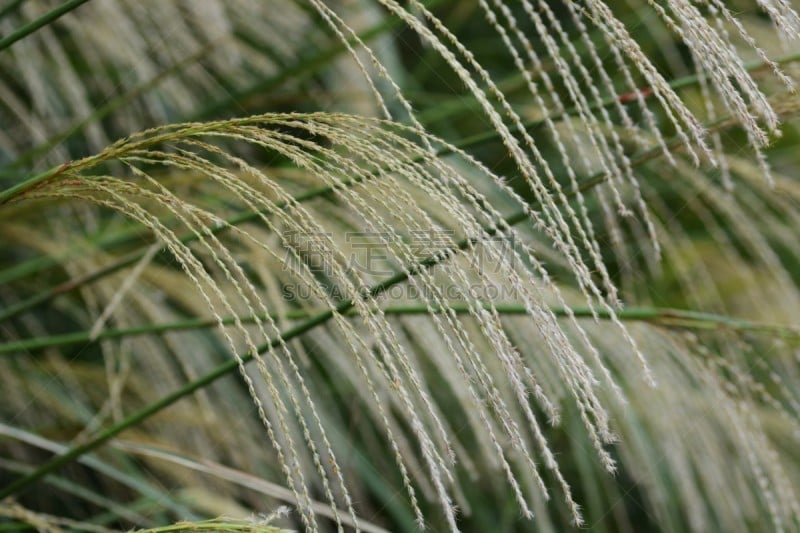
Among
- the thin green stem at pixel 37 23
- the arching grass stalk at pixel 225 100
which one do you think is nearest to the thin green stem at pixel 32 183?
the thin green stem at pixel 37 23

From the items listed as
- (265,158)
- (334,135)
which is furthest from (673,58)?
(334,135)

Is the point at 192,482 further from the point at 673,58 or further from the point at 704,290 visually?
the point at 673,58

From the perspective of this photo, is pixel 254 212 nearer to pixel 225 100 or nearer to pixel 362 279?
→ pixel 362 279

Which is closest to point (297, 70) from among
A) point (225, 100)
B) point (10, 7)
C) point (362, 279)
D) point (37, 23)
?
point (225, 100)

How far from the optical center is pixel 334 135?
53cm

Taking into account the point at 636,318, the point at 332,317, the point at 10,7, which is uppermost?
the point at 10,7

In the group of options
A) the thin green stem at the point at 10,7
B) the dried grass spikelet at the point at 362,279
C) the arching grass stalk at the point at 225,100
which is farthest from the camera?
the arching grass stalk at the point at 225,100

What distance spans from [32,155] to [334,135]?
0.73 m

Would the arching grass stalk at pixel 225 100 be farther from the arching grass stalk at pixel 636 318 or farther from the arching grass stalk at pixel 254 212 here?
the arching grass stalk at pixel 636 318

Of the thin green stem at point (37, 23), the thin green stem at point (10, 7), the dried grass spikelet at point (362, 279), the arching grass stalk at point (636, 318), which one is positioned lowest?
the arching grass stalk at point (636, 318)

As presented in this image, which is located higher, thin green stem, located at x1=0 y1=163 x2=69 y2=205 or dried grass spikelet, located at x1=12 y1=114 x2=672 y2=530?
thin green stem, located at x1=0 y1=163 x2=69 y2=205

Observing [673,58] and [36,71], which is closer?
[36,71]

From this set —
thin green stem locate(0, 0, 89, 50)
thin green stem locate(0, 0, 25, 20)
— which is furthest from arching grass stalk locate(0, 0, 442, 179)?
thin green stem locate(0, 0, 89, 50)

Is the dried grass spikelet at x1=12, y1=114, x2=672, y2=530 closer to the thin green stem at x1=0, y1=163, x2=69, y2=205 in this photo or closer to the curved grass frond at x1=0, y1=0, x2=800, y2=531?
the thin green stem at x1=0, y1=163, x2=69, y2=205
